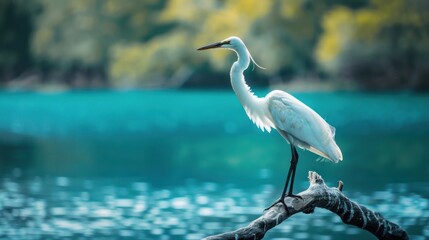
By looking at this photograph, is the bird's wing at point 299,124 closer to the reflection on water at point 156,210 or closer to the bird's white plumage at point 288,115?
the bird's white plumage at point 288,115

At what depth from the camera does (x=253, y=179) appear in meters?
20.3

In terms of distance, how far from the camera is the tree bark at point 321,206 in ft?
23.2

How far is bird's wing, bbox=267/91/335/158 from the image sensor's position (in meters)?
8.66

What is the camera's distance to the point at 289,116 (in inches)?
344

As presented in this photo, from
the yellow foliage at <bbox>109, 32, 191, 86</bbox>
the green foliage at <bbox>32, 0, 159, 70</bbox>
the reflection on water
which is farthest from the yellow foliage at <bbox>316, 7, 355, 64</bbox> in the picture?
the reflection on water

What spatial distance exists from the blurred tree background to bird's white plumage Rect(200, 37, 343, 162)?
1622 inches

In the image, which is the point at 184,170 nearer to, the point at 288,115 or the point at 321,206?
the point at 288,115

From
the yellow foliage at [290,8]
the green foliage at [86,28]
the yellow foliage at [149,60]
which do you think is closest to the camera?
the yellow foliage at [290,8]

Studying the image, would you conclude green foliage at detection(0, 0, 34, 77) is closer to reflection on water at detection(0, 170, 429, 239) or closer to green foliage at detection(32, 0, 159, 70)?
green foliage at detection(32, 0, 159, 70)

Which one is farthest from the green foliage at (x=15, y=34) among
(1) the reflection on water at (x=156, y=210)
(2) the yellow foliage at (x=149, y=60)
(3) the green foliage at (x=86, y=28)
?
(1) the reflection on water at (x=156, y=210)

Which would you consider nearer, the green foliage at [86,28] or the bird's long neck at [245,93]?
the bird's long neck at [245,93]


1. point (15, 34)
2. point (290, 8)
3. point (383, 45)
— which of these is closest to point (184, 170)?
point (383, 45)

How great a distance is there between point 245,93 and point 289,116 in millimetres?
457

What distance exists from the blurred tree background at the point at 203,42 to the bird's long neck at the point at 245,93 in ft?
135
